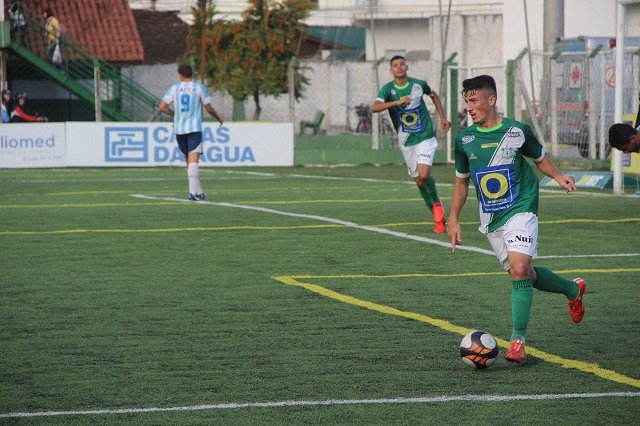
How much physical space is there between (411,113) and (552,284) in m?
7.42

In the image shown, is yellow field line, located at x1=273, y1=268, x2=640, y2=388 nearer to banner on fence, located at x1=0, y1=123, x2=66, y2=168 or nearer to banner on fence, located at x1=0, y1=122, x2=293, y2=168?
banner on fence, located at x1=0, y1=122, x2=293, y2=168

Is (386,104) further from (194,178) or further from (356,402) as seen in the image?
(356,402)

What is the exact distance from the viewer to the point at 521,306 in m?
7.07

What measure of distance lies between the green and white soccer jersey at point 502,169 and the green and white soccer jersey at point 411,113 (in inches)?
284

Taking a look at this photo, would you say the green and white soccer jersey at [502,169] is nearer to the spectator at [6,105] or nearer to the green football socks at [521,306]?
the green football socks at [521,306]

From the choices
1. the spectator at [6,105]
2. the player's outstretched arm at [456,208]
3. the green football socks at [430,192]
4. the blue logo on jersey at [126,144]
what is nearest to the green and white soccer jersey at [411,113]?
the green football socks at [430,192]

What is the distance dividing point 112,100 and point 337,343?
28.2 meters

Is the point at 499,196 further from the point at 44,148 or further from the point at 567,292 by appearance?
the point at 44,148

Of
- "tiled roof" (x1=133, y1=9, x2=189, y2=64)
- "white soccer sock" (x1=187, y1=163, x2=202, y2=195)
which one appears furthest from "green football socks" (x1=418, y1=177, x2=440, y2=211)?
"tiled roof" (x1=133, y1=9, x2=189, y2=64)

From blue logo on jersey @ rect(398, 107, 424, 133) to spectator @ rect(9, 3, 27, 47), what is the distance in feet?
67.4

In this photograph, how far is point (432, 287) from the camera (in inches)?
386

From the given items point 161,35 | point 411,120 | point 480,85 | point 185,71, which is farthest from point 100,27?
point 480,85

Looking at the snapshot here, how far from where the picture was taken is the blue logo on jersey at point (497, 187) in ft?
23.9

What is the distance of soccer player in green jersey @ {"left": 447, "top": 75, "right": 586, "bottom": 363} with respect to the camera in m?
7.15
